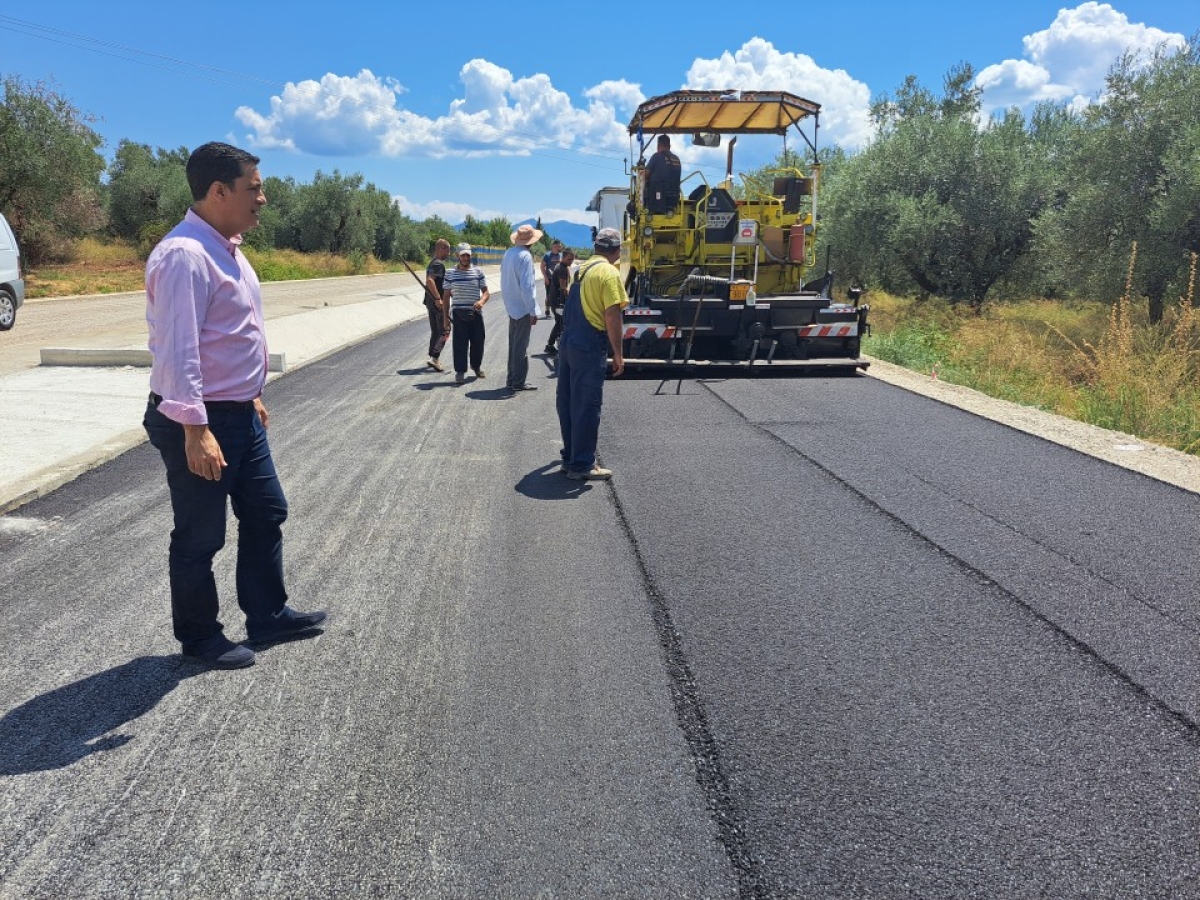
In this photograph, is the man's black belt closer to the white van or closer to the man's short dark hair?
the man's short dark hair

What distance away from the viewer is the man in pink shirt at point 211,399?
2871 millimetres

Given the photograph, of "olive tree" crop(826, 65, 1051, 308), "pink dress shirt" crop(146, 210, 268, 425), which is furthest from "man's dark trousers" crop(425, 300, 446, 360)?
"olive tree" crop(826, 65, 1051, 308)

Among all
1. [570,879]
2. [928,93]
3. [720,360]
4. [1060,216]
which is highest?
[928,93]

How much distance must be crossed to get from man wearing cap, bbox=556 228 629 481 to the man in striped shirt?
4054mm

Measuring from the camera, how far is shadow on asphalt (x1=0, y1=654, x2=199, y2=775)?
2691 mm

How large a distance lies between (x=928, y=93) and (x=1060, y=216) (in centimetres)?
2248

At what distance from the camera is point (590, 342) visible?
6.19m

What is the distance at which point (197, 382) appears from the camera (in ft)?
9.48

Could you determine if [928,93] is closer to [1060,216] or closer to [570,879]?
[1060,216]

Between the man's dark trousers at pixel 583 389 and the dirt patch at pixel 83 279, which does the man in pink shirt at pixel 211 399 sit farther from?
the dirt patch at pixel 83 279

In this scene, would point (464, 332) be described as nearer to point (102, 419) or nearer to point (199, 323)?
point (102, 419)

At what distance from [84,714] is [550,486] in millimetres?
3431

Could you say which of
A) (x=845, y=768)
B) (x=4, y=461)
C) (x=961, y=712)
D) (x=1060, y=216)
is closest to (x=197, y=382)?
(x=845, y=768)

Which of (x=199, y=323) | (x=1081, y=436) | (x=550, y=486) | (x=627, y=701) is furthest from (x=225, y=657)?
(x=1081, y=436)
